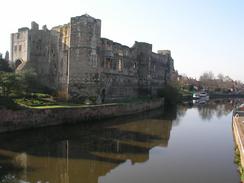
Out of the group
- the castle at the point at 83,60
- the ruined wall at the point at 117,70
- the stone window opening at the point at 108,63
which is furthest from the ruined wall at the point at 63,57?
the stone window opening at the point at 108,63

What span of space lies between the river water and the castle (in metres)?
6.36

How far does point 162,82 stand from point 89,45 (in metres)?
24.4

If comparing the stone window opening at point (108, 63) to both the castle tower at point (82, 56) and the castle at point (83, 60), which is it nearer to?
the castle at point (83, 60)

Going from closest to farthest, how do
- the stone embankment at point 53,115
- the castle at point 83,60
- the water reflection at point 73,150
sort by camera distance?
the water reflection at point 73,150, the stone embankment at point 53,115, the castle at point 83,60

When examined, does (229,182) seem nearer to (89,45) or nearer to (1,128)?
(1,128)

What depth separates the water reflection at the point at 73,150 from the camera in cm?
1311

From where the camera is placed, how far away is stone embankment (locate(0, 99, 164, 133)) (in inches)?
797

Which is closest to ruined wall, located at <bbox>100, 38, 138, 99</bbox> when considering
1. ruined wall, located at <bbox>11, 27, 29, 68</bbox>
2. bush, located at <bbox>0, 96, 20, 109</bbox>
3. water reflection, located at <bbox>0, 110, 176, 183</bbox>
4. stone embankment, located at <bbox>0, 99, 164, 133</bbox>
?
stone embankment, located at <bbox>0, 99, 164, 133</bbox>

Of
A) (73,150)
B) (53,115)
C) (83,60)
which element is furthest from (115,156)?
(83,60)

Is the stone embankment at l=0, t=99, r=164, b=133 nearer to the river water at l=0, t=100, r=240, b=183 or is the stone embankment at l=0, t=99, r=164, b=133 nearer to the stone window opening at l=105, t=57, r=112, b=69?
the river water at l=0, t=100, r=240, b=183

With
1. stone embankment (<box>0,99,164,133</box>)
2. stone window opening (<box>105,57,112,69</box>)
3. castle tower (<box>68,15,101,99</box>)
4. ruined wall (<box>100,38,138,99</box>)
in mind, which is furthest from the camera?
stone window opening (<box>105,57,112,69</box>)

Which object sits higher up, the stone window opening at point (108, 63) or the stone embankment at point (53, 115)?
the stone window opening at point (108, 63)

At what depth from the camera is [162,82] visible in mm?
52312

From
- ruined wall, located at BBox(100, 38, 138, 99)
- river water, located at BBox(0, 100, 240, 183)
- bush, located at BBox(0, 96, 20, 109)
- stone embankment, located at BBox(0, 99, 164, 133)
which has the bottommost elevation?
river water, located at BBox(0, 100, 240, 183)
